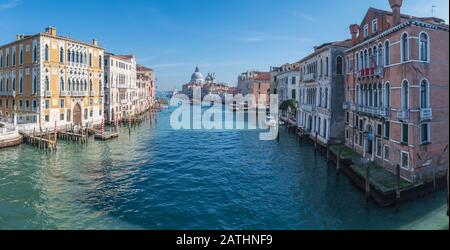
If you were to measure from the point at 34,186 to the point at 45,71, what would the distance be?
17655 millimetres

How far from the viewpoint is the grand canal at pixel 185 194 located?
451 inches

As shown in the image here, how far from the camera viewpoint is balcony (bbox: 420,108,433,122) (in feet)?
44.3

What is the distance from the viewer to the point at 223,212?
12641 millimetres

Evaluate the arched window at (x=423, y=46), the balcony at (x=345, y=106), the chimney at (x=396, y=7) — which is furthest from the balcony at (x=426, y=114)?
the balcony at (x=345, y=106)

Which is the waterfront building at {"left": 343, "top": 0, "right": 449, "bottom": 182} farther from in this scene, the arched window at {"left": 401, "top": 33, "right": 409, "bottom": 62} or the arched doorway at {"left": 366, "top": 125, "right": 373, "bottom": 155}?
the arched doorway at {"left": 366, "top": 125, "right": 373, "bottom": 155}

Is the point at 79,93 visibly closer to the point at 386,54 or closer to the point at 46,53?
the point at 46,53

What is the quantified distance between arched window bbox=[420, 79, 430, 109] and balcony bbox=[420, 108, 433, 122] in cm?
24

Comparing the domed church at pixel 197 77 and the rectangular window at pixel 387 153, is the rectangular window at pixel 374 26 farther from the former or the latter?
the domed church at pixel 197 77

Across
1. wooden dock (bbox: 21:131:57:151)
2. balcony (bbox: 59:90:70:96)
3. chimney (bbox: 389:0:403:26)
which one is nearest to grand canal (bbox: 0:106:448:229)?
wooden dock (bbox: 21:131:57:151)

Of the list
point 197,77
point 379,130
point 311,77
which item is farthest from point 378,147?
point 197,77

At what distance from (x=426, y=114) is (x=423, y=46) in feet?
9.69

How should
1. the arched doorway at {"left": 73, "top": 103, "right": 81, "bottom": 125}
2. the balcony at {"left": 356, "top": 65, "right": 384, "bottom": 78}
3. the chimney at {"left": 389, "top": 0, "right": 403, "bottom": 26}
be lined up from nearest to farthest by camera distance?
the chimney at {"left": 389, "top": 0, "right": 403, "bottom": 26} → the balcony at {"left": 356, "top": 65, "right": 384, "bottom": 78} → the arched doorway at {"left": 73, "top": 103, "right": 81, "bottom": 125}
